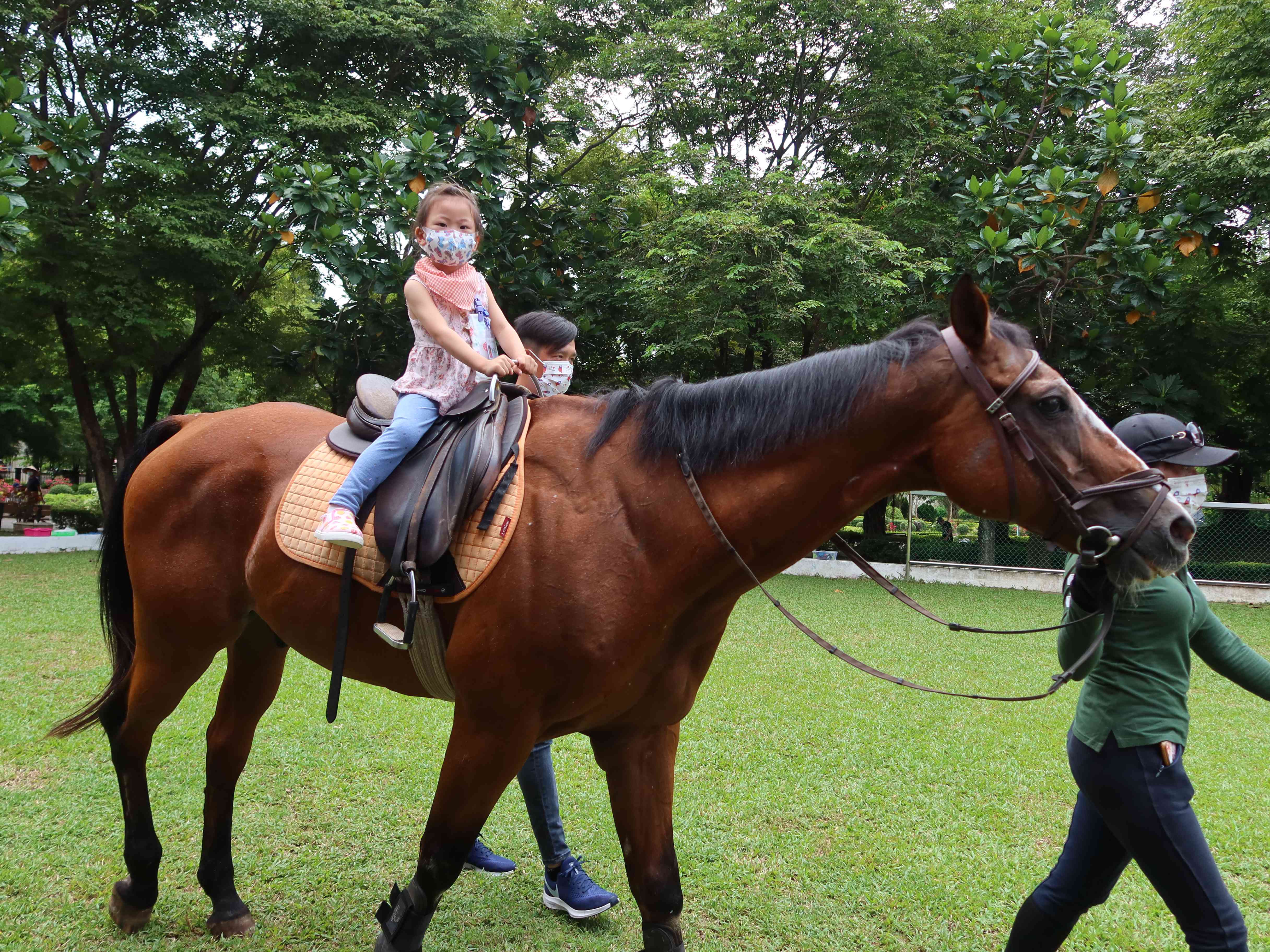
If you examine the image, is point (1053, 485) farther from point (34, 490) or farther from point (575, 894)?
point (34, 490)

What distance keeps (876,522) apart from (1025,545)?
416 centimetres

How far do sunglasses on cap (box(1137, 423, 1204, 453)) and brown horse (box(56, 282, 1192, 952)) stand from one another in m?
0.51

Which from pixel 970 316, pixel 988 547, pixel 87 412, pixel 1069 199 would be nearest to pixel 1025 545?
pixel 988 547

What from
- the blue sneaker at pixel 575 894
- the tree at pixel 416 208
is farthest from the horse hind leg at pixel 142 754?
the tree at pixel 416 208

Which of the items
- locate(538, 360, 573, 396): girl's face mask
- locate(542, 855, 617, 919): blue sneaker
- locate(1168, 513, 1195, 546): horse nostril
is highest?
locate(538, 360, 573, 396): girl's face mask

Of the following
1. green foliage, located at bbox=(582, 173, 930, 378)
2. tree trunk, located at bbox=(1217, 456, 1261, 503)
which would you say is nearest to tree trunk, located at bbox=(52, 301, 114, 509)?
green foliage, located at bbox=(582, 173, 930, 378)

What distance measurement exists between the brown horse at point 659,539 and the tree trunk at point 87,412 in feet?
50.9

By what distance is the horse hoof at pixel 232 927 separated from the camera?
3.14m

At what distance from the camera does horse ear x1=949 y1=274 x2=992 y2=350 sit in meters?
2.01

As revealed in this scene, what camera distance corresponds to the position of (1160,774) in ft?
7.25

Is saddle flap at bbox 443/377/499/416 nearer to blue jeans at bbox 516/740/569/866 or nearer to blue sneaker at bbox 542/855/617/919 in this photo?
blue jeans at bbox 516/740/569/866

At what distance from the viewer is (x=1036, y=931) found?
2500 mm

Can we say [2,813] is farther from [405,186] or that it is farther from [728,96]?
[728,96]

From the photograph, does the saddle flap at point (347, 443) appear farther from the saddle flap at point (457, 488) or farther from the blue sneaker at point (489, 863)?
the blue sneaker at point (489, 863)
